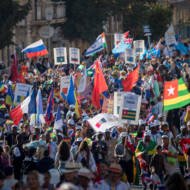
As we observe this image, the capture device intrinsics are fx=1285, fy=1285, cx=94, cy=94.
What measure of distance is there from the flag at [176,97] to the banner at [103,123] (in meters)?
1.25

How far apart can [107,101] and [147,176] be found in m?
6.58

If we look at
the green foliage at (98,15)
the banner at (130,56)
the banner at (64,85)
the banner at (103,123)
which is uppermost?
the green foliage at (98,15)

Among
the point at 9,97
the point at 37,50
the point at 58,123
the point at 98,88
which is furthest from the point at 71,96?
the point at 37,50

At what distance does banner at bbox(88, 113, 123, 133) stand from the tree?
27.3 metres

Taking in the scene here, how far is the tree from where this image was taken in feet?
171

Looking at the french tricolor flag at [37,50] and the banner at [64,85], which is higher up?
the french tricolor flag at [37,50]

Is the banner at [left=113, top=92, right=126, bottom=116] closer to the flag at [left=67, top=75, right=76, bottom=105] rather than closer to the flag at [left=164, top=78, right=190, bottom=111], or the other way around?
the flag at [left=164, top=78, right=190, bottom=111]

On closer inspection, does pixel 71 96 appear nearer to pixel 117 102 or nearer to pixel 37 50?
pixel 117 102

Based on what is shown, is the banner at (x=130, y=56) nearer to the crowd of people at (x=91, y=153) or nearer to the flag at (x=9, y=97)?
the crowd of people at (x=91, y=153)

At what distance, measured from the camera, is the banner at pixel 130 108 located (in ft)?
80.3

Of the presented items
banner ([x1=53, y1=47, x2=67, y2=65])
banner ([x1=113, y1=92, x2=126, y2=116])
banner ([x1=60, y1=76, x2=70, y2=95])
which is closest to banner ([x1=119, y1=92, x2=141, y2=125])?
banner ([x1=113, y1=92, x2=126, y2=116])

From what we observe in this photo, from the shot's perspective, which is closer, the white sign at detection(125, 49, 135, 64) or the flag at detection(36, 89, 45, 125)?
the flag at detection(36, 89, 45, 125)

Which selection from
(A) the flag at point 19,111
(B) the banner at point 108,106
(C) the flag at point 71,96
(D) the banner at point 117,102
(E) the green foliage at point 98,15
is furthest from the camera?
(E) the green foliage at point 98,15

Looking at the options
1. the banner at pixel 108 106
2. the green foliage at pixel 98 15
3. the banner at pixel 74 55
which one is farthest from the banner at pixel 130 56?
the green foliage at pixel 98 15
